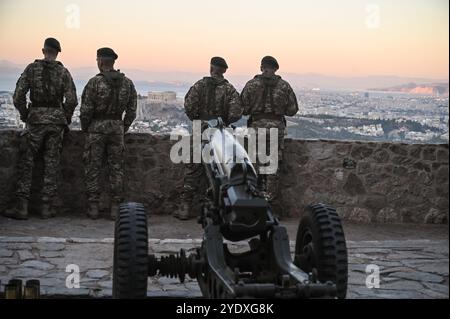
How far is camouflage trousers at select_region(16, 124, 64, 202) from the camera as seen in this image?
9203 millimetres

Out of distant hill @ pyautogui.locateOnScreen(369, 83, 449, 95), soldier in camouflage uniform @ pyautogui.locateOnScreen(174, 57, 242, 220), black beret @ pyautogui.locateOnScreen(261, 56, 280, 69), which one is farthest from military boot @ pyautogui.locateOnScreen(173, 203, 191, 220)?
distant hill @ pyautogui.locateOnScreen(369, 83, 449, 95)

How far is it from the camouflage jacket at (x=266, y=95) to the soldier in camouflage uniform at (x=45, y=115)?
7.52 feet

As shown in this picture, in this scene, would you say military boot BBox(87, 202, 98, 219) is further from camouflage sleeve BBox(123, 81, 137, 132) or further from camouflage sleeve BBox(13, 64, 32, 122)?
camouflage sleeve BBox(13, 64, 32, 122)

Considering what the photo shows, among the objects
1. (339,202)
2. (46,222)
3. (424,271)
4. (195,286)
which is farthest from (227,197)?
(339,202)

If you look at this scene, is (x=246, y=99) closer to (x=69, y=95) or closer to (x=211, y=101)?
(x=211, y=101)

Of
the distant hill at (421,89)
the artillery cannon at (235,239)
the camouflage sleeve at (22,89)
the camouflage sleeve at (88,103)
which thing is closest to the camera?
the artillery cannon at (235,239)

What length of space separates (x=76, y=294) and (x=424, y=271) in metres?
3.40

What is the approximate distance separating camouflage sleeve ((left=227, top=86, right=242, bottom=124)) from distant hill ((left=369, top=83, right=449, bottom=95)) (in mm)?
2657

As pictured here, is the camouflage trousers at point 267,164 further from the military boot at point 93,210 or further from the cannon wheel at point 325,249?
the cannon wheel at point 325,249

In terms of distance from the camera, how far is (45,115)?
919 centimetres

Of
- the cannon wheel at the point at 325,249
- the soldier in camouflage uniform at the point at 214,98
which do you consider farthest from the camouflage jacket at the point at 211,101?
the cannon wheel at the point at 325,249

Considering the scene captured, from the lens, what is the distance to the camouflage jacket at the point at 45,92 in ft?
29.7

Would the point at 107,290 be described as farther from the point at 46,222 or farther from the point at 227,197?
the point at 46,222

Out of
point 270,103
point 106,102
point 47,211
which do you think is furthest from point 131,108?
point 270,103
